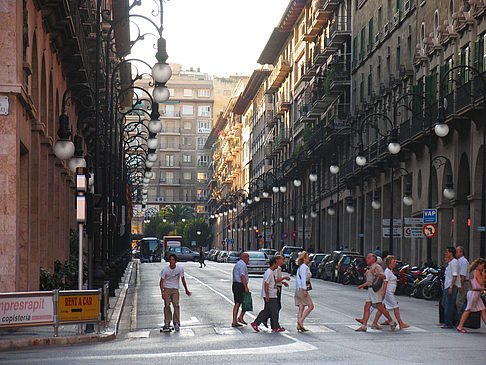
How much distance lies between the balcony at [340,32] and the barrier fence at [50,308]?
166 feet

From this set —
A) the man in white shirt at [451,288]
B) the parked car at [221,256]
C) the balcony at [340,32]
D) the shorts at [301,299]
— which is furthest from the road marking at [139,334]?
the parked car at [221,256]

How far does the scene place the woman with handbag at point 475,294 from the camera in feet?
69.6

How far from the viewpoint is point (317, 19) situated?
7475 centimetres

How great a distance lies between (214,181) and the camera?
169 metres

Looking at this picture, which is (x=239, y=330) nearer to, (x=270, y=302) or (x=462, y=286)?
(x=270, y=302)

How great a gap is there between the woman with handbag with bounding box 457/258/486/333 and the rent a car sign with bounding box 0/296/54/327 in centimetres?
853

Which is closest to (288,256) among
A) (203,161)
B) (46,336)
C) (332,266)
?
(332,266)

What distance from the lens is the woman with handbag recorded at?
2120 centimetres

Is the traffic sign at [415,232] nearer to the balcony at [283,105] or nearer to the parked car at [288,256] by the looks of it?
the parked car at [288,256]

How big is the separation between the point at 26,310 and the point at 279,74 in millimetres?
80227

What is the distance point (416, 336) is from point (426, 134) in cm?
2590

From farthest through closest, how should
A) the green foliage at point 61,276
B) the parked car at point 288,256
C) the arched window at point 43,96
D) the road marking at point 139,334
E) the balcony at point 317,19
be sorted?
1. the balcony at point 317,19
2. the parked car at point 288,256
3. the arched window at point 43,96
4. the green foliage at point 61,276
5. the road marking at point 139,334

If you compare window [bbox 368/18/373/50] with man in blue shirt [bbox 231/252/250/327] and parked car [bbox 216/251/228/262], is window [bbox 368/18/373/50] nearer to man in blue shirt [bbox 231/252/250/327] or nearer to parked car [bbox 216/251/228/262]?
man in blue shirt [bbox 231/252/250/327]

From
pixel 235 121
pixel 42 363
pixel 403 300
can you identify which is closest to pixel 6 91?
pixel 42 363
